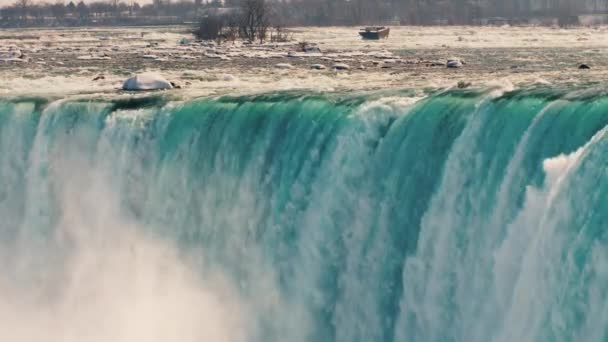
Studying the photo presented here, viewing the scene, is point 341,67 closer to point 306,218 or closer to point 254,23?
point 306,218

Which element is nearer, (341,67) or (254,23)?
(341,67)

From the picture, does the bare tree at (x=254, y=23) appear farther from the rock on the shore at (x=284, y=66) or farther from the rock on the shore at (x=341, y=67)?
the rock on the shore at (x=341, y=67)

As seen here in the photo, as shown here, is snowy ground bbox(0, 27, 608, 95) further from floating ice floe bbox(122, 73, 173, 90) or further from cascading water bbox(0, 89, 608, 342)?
cascading water bbox(0, 89, 608, 342)

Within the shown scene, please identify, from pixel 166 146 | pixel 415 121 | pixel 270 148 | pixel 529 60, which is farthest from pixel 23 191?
pixel 529 60

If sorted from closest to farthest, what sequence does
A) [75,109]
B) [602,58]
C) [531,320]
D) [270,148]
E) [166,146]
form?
1. [531,320]
2. [270,148]
3. [166,146]
4. [75,109]
5. [602,58]

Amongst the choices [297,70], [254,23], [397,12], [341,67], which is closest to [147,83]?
[297,70]

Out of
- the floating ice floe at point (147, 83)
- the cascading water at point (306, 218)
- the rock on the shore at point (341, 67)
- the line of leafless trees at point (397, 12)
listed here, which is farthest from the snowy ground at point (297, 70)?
the line of leafless trees at point (397, 12)

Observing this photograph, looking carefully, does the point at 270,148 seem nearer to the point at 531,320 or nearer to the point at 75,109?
the point at 75,109
